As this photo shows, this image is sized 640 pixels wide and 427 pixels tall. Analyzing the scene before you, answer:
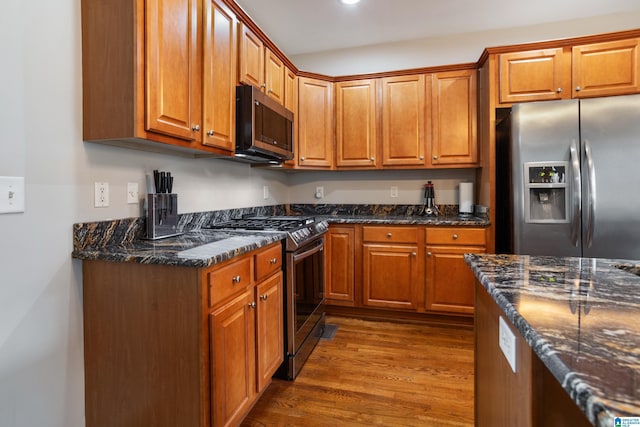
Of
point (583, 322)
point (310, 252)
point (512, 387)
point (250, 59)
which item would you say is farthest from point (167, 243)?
point (583, 322)

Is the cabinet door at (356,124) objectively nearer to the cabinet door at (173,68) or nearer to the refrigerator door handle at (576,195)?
the refrigerator door handle at (576,195)

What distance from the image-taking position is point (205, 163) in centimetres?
230

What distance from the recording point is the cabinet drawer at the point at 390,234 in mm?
2830

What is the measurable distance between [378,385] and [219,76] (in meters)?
2.01

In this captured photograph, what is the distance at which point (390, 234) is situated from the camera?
2869mm

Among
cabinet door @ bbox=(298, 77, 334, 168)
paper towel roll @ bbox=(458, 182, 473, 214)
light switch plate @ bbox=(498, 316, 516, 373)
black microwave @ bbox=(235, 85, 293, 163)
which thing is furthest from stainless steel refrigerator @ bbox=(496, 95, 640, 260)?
light switch plate @ bbox=(498, 316, 516, 373)

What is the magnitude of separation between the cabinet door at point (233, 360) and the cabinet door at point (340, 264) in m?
1.46

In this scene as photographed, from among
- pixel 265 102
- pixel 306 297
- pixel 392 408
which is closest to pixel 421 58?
pixel 265 102

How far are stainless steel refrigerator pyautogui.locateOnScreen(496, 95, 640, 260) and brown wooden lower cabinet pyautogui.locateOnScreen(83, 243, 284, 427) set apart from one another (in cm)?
213

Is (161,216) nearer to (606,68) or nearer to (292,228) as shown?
(292,228)

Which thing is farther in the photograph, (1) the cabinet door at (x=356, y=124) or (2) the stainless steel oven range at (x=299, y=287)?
(1) the cabinet door at (x=356, y=124)

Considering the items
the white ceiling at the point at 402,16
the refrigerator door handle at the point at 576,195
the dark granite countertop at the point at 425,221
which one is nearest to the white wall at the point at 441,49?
the white ceiling at the point at 402,16

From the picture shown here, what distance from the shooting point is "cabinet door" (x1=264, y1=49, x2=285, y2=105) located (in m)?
A: 2.50

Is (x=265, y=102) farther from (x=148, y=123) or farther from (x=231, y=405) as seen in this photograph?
(x=231, y=405)
